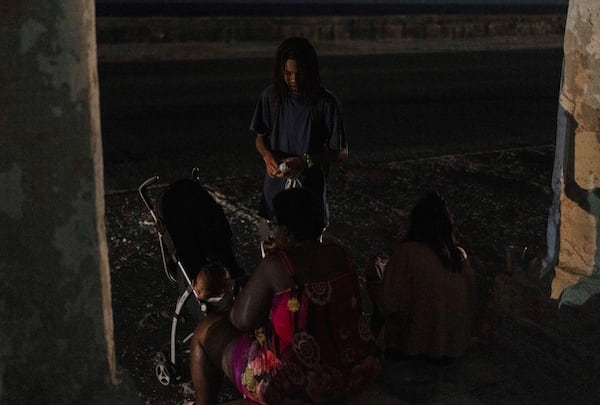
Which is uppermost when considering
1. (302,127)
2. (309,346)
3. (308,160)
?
(302,127)

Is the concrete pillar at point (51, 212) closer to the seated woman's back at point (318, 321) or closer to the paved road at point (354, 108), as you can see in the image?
the seated woman's back at point (318, 321)

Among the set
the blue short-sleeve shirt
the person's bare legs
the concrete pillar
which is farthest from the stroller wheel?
the concrete pillar

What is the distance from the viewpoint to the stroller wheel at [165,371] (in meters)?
4.49

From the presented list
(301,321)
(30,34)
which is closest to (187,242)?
(301,321)

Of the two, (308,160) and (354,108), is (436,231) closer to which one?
(308,160)

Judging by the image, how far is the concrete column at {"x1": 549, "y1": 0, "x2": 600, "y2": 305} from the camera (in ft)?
13.7

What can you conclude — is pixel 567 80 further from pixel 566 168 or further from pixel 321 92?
pixel 321 92

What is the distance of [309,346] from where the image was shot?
11.4 ft

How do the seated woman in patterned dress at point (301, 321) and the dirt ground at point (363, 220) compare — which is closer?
the seated woman in patterned dress at point (301, 321)

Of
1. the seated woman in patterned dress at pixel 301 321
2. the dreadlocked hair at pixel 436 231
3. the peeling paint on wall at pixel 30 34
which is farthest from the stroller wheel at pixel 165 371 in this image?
the peeling paint on wall at pixel 30 34

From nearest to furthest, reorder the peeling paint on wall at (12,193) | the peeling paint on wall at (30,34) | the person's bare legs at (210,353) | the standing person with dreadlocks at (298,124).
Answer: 1. the peeling paint on wall at (30,34)
2. the peeling paint on wall at (12,193)
3. the person's bare legs at (210,353)
4. the standing person with dreadlocks at (298,124)

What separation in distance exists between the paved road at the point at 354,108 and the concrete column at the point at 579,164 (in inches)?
203

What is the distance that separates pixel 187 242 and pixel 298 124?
38.6 inches

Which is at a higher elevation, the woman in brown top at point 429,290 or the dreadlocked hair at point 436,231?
the dreadlocked hair at point 436,231
